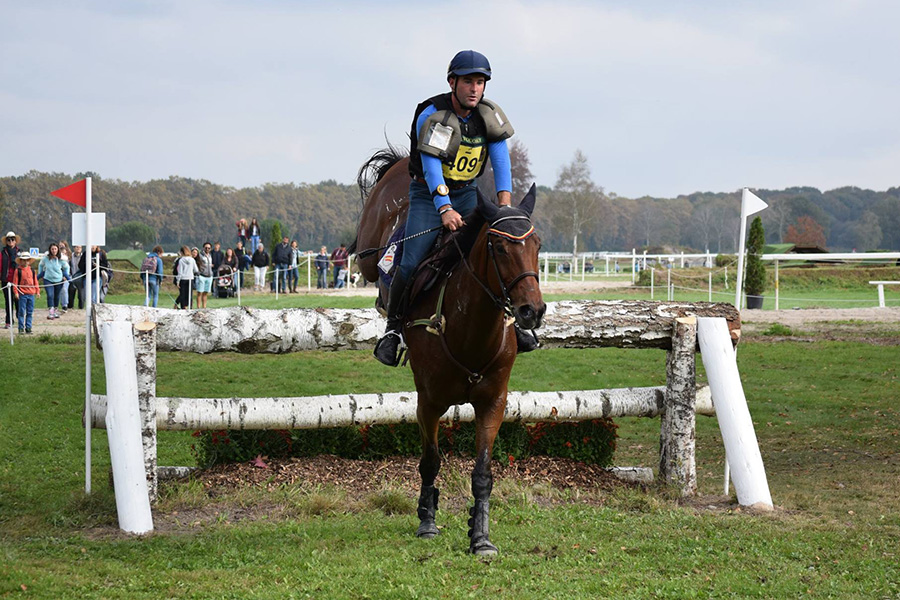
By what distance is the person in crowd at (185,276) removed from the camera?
22.9 metres

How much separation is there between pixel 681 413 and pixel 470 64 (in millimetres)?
3774

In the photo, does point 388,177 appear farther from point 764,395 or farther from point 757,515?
point 764,395

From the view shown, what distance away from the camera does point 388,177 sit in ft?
26.9

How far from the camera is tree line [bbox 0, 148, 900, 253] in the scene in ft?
182

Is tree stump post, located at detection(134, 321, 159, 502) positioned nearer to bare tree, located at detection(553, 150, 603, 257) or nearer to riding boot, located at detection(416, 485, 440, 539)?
riding boot, located at detection(416, 485, 440, 539)

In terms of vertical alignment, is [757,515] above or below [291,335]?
below

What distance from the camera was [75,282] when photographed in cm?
2419

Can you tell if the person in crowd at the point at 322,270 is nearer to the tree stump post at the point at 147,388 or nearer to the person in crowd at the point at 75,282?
the person in crowd at the point at 75,282

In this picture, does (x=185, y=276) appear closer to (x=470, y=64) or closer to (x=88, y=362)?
(x=88, y=362)

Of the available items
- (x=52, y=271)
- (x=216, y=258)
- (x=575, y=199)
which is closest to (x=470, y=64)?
(x=52, y=271)

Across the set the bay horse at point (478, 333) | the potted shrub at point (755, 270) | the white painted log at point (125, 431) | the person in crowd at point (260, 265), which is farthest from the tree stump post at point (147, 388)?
the potted shrub at point (755, 270)

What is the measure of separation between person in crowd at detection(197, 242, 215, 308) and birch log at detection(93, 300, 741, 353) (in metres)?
15.9

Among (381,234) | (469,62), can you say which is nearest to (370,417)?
(381,234)

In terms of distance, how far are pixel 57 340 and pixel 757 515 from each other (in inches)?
564
